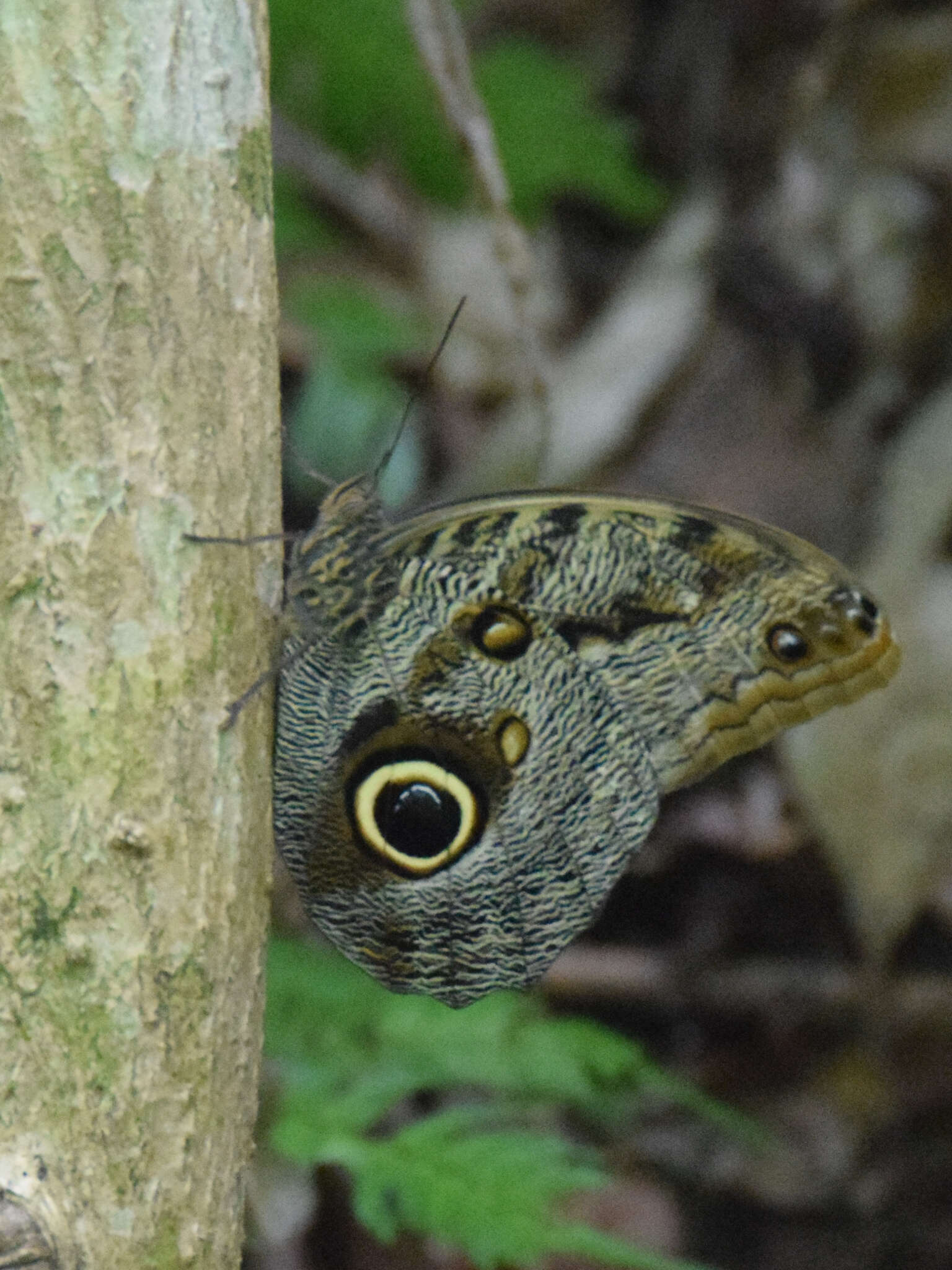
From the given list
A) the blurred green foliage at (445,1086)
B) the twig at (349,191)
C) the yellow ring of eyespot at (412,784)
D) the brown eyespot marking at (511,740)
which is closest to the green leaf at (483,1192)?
the blurred green foliage at (445,1086)

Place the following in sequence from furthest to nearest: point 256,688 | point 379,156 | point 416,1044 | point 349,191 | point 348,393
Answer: point 349,191 < point 379,156 < point 348,393 < point 416,1044 < point 256,688

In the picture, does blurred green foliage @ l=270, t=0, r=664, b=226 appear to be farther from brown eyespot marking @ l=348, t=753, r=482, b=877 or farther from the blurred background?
brown eyespot marking @ l=348, t=753, r=482, b=877

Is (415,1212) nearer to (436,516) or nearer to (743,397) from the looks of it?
(436,516)

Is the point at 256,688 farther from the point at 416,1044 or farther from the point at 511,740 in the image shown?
the point at 416,1044

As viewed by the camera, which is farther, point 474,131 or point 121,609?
point 474,131

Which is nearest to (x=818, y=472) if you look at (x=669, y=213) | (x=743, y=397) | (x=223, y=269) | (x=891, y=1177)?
(x=743, y=397)

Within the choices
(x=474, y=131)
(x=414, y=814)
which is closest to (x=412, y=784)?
(x=414, y=814)

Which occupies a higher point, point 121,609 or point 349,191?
point 349,191

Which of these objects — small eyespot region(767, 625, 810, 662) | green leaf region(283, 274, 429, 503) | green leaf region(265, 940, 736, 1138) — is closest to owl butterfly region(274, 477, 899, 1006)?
small eyespot region(767, 625, 810, 662)
